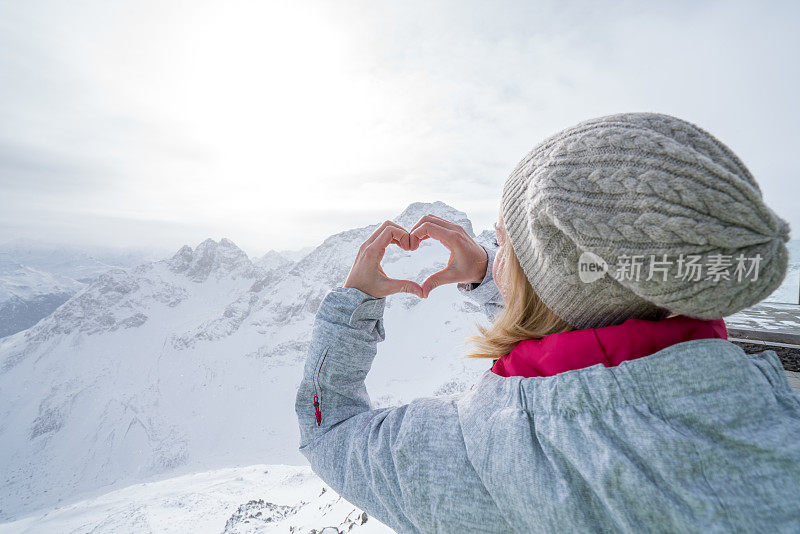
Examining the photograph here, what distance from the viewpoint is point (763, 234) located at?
0.92m

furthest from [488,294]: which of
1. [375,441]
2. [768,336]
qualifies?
[768,336]

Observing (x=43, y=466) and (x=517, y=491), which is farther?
(x=43, y=466)

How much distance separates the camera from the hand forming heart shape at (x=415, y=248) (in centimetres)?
161

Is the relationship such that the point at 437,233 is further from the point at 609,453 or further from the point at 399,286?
the point at 609,453

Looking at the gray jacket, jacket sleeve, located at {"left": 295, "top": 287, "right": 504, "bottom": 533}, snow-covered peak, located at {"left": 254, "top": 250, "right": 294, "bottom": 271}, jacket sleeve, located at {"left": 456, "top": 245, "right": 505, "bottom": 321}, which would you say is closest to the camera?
the gray jacket

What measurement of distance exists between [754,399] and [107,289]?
15511 centimetres

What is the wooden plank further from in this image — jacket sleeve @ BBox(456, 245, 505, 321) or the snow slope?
the snow slope

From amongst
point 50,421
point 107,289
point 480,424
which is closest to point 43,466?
point 50,421

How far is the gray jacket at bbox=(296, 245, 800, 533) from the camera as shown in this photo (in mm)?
754

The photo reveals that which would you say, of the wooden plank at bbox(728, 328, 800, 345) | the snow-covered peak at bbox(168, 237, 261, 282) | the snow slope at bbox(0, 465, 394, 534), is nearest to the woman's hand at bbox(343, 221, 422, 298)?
the wooden plank at bbox(728, 328, 800, 345)

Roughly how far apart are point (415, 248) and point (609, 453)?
3.65 ft

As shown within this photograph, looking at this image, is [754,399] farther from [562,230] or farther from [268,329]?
[268,329]

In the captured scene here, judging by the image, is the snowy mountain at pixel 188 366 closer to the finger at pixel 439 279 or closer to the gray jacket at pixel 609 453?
the finger at pixel 439 279

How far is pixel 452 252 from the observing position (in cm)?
197
